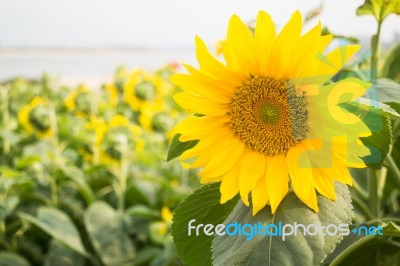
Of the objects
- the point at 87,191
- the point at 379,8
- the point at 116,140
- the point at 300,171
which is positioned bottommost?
the point at 87,191

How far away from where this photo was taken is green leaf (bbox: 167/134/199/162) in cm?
49

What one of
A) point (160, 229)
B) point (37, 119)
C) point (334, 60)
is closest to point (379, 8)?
point (334, 60)

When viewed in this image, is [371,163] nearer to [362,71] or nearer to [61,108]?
[362,71]

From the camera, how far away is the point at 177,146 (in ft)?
1.61

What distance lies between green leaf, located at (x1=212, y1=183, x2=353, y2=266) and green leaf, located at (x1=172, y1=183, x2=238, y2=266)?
0.06m

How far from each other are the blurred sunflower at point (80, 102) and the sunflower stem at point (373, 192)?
5.45 feet

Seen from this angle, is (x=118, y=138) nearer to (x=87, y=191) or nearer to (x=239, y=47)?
(x=87, y=191)

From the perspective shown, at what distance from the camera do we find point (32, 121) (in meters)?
1.90

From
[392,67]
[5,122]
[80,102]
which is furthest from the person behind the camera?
[80,102]

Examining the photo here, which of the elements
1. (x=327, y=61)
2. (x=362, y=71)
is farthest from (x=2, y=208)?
(x=327, y=61)

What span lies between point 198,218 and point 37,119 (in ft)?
4.77

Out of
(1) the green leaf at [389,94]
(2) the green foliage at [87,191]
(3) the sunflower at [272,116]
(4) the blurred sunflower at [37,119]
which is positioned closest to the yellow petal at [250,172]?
(3) the sunflower at [272,116]

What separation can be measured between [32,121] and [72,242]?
0.68 m

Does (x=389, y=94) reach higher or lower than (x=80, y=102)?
higher
